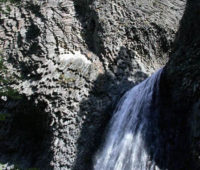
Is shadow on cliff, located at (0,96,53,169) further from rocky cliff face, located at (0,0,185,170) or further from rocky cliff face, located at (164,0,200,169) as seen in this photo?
rocky cliff face, located at (164,0,200,169)

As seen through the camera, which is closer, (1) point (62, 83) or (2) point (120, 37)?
(1) point (62, 83)

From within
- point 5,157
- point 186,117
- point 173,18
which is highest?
point 186,117

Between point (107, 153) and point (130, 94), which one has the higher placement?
point (130, 94)

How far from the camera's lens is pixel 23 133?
7.57 meters

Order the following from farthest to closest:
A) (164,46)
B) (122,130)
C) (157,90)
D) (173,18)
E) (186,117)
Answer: (173,18) → (164,46) → (122,130) → (157,90) → (186,117)

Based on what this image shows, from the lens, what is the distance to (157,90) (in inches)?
203

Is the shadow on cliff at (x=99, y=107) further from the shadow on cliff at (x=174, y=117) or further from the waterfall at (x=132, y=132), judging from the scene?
the shadow on cliff at (x=174, y=117)

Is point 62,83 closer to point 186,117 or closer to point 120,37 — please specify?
point 120,37

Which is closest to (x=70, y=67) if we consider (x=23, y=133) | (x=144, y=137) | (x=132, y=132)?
(x=23, y=133)

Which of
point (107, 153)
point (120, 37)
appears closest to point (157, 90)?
point (107, 153)

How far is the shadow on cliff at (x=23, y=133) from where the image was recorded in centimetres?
702

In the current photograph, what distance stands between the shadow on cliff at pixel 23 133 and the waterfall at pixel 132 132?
2095mm

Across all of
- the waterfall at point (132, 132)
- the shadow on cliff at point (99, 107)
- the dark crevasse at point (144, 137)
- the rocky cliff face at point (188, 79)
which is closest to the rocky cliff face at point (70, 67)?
the shadow on cliff at point (99, 107)

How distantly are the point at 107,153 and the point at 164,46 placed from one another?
5.65 m
